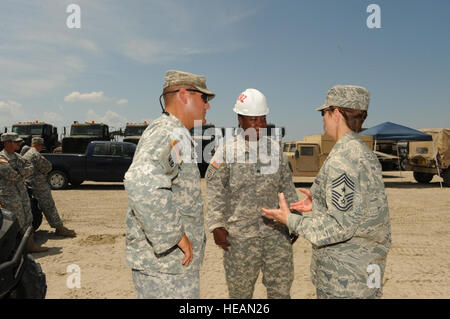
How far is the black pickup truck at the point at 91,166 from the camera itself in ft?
35.3

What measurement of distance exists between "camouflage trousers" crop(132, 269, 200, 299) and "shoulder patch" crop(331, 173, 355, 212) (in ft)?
2.85

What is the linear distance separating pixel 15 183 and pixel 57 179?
21.6ft

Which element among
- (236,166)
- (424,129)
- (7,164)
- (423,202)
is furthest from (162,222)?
(424,129)

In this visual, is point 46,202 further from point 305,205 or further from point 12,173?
point 305,205

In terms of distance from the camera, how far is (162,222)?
1.49 m

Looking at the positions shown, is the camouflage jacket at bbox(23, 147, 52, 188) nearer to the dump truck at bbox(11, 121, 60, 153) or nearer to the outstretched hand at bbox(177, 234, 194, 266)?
the outstretched hand at bbox(177, 234, 194, 266)

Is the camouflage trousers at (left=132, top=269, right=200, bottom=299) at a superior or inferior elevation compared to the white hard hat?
inferior

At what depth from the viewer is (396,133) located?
13023 mm

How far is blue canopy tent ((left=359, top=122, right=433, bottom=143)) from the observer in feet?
41.7

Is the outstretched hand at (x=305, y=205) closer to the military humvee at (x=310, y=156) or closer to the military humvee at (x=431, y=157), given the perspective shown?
the military humvee at (x=310, y=156)

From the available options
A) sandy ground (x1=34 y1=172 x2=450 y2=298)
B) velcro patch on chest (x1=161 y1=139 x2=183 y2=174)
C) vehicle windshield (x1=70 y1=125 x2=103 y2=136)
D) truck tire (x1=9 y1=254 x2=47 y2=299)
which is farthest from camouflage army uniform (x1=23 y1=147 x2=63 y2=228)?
vehicle windshield (x1=70 y1=125 x2=103 y2=136)

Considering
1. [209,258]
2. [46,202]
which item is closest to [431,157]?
[209,258]

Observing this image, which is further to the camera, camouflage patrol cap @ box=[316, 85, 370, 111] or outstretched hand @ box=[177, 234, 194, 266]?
camouflage patrol cap @ box=[316, 85, 370, 111]
